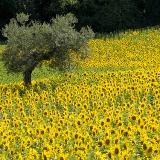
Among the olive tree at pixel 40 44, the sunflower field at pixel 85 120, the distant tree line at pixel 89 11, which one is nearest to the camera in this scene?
the sunflower field at pixel 85 120

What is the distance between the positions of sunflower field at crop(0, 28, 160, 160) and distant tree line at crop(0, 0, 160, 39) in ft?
82.0

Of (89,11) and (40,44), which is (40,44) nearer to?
(40,44)

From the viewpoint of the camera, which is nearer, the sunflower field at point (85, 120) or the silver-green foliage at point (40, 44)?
the sunflower field at point (85, 120)

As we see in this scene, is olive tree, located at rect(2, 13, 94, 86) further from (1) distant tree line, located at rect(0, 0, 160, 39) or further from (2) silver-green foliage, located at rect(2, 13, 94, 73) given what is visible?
(1) distant tree line, located at rect(0, 0, 160, 39)

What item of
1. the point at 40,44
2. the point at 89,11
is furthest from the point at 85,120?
the point at 89,11

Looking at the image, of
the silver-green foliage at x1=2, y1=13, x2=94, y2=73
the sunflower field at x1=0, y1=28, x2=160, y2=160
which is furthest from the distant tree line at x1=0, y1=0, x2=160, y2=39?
the silver-green foliage at x1=2, y1=13, x2=94, y2=73

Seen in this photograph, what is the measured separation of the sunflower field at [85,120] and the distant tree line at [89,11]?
25004 millimetres

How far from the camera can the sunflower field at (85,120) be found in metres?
9.30

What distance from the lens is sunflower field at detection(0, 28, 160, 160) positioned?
9305 millimetres

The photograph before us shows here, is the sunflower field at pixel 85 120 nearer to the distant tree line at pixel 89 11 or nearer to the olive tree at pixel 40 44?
the olive tree at pixel 40 44

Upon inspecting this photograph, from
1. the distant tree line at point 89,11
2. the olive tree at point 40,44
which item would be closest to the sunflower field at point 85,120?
the olive tree at point 40,44

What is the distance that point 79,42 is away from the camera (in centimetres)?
2080

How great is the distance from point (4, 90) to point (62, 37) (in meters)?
3.16

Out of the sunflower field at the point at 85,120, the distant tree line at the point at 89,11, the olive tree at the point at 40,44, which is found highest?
the distant tree line at the point at 89,11
